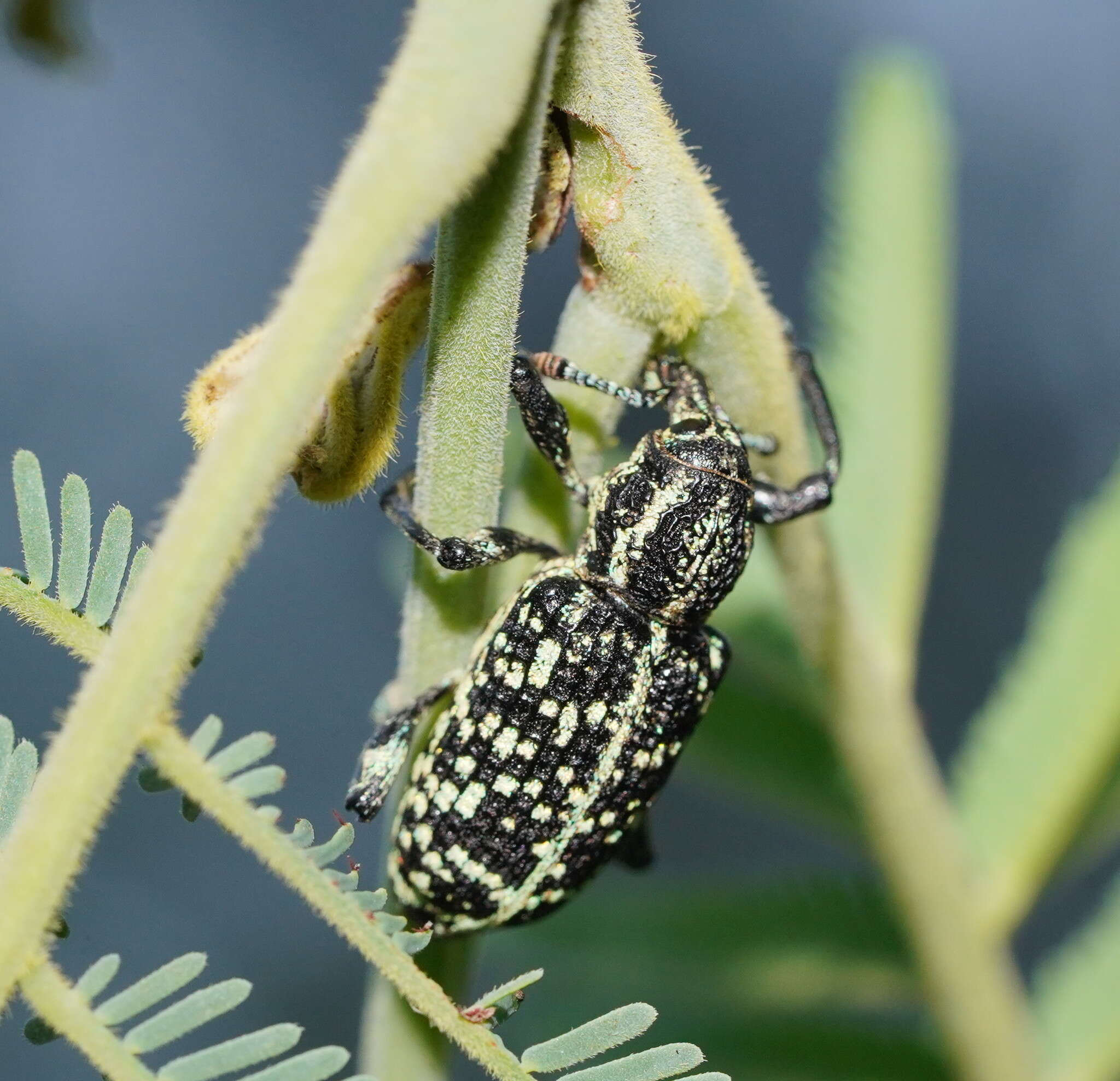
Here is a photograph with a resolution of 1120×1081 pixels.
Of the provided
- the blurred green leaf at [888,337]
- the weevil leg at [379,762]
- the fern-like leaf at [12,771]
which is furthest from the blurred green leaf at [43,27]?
the blurred green leaf at [888,337]

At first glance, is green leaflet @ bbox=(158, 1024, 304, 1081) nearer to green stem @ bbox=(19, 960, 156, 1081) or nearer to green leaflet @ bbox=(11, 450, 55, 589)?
green stem @ bbox=(19, 960, 156, 1081)

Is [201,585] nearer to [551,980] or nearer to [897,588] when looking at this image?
[897,588]

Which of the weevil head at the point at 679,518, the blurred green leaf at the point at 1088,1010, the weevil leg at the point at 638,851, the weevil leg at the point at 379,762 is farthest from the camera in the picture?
the blurred green leaf at the point at 1088,1010

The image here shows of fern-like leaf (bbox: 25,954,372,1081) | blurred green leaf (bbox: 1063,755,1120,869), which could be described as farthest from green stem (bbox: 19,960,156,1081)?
blurred green leaf (bbox: 1063,755,1120,869)

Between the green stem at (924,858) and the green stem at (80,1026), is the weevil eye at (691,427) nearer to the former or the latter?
the green stem at (924,858)

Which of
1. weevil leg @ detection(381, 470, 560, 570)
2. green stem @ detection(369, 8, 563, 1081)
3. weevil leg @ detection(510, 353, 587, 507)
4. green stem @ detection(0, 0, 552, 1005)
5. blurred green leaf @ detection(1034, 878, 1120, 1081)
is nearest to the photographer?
green stem @ detection(0, 0, 552, 1005)

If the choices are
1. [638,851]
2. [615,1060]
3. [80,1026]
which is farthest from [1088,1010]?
[80,1026]
